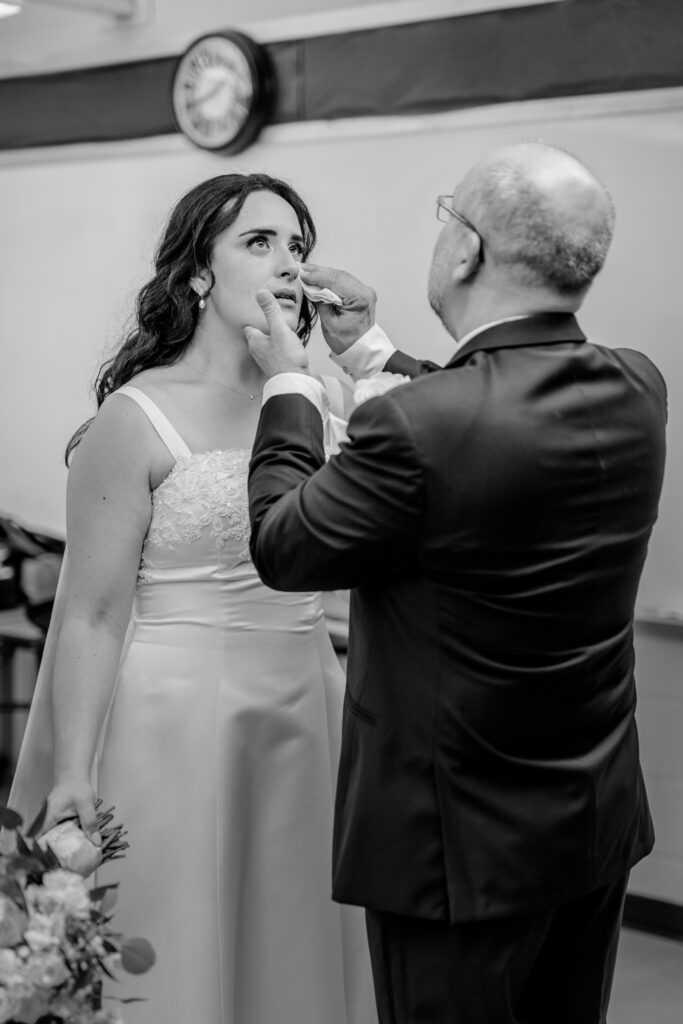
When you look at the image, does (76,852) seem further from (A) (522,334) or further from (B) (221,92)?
(B) (221,92)

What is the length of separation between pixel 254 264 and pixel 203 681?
721mm

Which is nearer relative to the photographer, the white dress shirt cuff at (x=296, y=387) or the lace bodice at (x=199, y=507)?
the white dress shirt cuff at (x=296, y=387)

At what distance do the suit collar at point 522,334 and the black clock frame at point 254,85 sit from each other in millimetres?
2925

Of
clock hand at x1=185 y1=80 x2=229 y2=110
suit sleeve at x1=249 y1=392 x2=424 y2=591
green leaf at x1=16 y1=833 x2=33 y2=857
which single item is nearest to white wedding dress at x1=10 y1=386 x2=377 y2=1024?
suit sleeve at x1=249 y1=392 x2=424 y2=591

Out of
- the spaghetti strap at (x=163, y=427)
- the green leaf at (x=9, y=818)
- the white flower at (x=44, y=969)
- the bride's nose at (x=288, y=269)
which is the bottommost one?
the white flower at (x=44, y=969)

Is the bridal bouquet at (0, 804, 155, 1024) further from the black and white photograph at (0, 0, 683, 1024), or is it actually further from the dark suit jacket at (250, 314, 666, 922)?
the dark suit jacket at (250, 314, 666, 922)

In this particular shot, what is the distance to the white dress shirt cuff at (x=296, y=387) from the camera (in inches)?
66.9

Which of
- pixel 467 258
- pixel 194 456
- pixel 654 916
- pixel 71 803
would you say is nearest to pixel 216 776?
pixel 71 803

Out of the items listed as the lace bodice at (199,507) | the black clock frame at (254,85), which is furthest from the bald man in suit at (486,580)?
the black clock frame at (254,85)

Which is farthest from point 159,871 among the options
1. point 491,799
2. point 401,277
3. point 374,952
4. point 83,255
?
point 83,255

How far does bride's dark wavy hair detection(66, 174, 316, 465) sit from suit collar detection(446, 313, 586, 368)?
0.87 m

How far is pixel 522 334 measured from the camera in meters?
1.53

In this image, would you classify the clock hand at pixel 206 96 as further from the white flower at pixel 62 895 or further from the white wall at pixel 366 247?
the white flower at pixel 62 895

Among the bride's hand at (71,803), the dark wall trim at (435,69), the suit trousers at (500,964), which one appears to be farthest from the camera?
the dark wall trim at (435,69)
